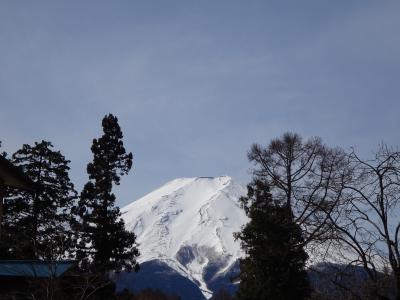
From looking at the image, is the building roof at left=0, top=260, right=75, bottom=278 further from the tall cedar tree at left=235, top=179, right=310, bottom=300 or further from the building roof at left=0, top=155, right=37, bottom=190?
the tall cedar tree at left=235, top=179, right=310, bottom=300

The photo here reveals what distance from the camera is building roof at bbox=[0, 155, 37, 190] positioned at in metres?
18.8

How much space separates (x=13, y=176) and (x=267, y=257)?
14415 mm

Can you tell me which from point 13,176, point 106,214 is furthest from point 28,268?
point 106,214

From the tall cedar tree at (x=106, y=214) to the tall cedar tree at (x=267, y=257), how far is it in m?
6.41

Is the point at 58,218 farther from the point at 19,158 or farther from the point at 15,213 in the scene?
the point at 19,158

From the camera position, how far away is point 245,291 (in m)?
29.2

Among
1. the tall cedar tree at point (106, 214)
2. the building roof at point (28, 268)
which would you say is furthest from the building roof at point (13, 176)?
the tall cedar tree at point (106, 214)

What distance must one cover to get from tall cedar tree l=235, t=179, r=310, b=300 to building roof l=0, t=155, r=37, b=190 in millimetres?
12463

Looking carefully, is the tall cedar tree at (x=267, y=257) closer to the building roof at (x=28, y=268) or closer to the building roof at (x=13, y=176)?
the building roof at (x=28, y=268)

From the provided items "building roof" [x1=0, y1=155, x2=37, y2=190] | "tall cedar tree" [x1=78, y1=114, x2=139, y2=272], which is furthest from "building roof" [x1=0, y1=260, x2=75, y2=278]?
"tall cedar tree" [x1=78, y1=114, x2=139, y2=272]

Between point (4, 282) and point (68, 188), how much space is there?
49.3 ft

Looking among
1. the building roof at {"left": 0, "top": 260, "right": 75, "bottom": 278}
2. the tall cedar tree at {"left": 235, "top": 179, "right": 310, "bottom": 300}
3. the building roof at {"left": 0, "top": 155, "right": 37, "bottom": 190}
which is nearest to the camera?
the building roof at {"left": 0, "top": 260, "right": 75, "bottom": 278}

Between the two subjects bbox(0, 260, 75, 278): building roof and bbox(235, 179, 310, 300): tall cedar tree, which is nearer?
bbox(0, 260, 75, 278): building roof

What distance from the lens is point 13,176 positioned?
759 inches
